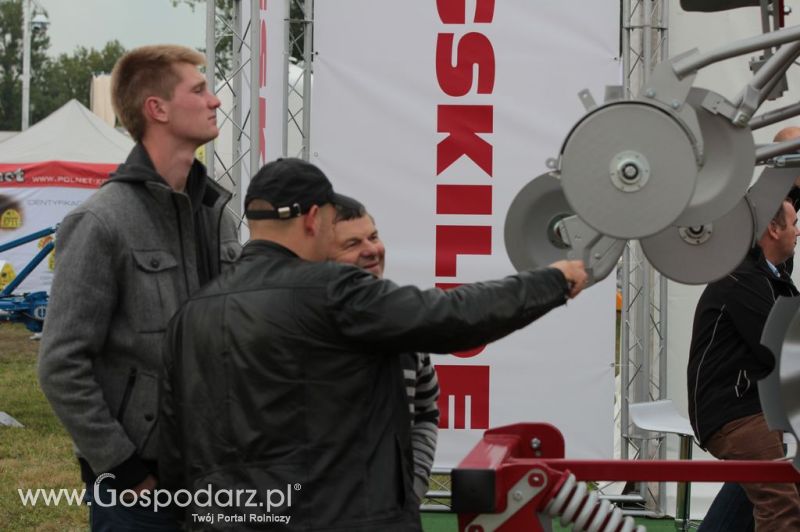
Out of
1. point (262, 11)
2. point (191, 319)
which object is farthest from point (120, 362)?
point (262, 11)

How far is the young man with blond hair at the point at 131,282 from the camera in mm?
2754

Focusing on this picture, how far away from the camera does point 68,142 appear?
57.5ft

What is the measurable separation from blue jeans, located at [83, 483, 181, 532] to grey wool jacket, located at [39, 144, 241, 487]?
0.08 m

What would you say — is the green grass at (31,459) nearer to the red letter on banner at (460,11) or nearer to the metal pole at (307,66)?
the metal pole at (307,66)

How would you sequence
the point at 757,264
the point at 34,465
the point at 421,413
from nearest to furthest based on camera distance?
the point at 421,413, the point at 757,264, the point at 34,465

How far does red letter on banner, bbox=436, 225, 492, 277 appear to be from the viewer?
5926 millimetres

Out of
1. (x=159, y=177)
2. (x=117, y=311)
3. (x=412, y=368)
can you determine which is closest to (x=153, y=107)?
(x=159, y=177)

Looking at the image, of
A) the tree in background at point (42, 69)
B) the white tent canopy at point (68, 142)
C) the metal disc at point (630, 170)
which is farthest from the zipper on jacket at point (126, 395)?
the tree in background at point (42, 69)

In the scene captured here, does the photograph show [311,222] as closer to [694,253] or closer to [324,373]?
[324,373]

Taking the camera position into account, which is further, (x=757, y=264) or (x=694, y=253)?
(x=757, y=264)

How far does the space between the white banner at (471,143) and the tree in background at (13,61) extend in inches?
2190

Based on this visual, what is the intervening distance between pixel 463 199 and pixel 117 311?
10.7 feet

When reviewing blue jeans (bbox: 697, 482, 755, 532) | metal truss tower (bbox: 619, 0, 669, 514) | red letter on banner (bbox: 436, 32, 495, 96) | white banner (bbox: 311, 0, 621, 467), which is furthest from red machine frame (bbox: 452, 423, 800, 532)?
metal truss tower (bbox: 619, 0, 669, 514)

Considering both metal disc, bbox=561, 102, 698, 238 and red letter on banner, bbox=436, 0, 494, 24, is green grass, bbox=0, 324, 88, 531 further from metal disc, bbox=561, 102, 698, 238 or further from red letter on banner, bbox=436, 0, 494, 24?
metal disc, bbox=561, 102, 698, 238
